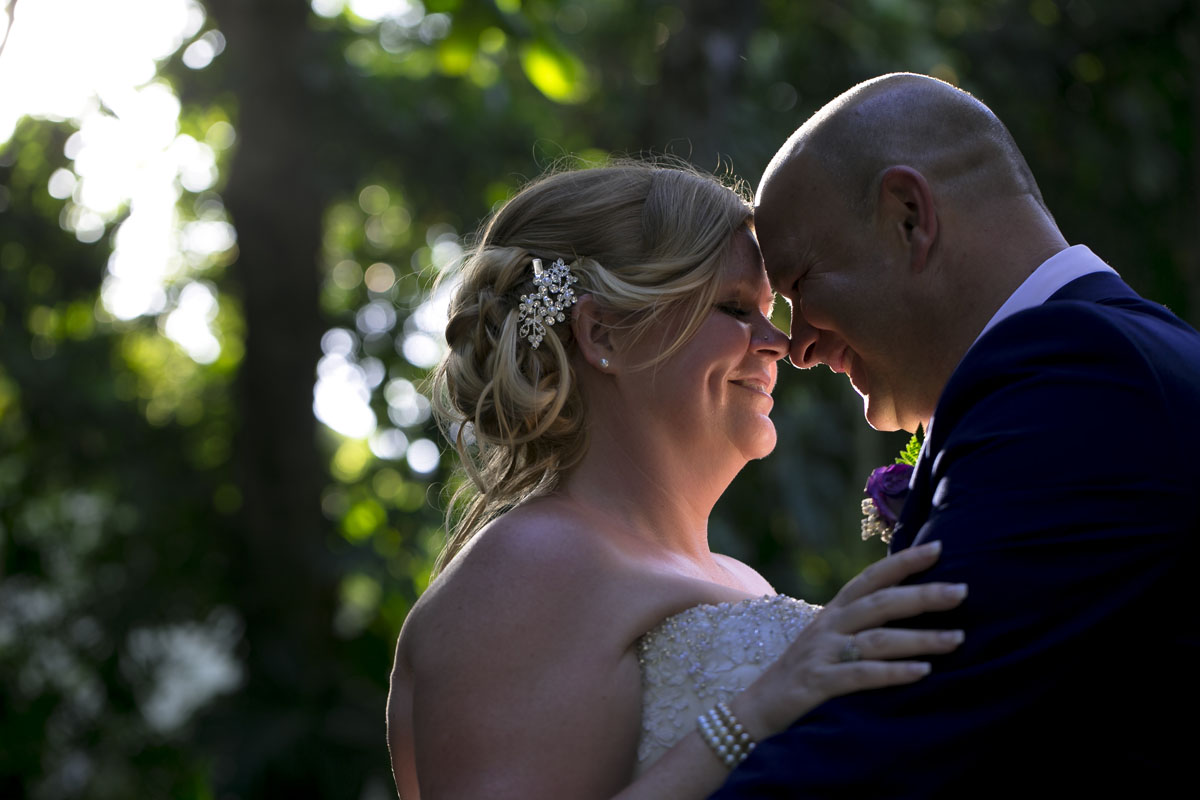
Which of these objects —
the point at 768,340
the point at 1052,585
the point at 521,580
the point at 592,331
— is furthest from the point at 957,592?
the point at 592,331

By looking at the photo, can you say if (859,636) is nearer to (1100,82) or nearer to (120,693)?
(1100,82)

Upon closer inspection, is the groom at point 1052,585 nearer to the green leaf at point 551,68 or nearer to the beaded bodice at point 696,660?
the beaded bodice at point 696,660

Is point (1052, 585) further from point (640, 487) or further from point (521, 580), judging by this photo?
point (640, 487)

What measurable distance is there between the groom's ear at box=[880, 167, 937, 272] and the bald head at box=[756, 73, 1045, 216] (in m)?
0.04

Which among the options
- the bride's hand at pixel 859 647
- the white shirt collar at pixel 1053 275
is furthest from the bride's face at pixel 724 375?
the bride's hand at pixel 859 647

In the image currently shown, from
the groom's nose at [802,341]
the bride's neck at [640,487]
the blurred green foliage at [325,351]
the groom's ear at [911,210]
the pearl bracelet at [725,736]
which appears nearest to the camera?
the pearl bracelet at [725,736]

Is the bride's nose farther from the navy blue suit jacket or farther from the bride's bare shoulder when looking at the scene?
the navy blue suit jacket

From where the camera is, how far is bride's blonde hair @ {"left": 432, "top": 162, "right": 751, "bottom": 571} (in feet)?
11.0

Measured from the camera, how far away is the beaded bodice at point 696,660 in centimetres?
288

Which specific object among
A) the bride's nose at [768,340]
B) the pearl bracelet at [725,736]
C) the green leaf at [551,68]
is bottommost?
the pearl bracelet at [725,736]

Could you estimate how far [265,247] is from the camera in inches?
389

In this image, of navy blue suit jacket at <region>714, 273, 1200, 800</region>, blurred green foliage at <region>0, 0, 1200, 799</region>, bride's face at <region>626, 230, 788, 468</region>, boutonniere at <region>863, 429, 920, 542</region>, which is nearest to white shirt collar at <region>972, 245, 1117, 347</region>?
navy blue suit jacket at <region>714, 273, 1200, 800</region>

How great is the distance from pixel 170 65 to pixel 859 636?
1004 cm

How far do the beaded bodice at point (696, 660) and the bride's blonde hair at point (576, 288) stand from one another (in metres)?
0.59
